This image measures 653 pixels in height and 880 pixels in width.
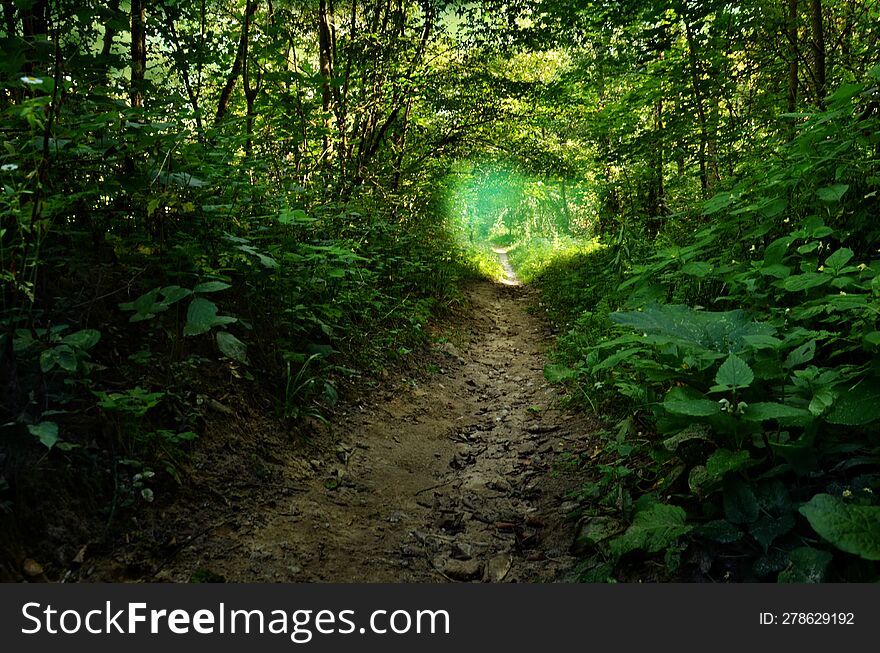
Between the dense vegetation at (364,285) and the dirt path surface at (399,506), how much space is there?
0.28 m

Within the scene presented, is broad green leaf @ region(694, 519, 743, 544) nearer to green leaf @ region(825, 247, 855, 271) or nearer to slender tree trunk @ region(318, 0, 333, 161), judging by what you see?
green leaf @ region(825, 247, 855, 271)

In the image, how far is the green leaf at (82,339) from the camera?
2.39 metres

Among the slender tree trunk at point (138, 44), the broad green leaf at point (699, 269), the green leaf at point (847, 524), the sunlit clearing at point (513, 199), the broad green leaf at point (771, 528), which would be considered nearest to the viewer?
the green leaf at point (847, 524)

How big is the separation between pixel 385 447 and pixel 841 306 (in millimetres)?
3116

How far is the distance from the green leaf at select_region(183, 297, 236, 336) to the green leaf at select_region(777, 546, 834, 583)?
2593 millimetres

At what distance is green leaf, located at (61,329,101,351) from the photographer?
2.39 m

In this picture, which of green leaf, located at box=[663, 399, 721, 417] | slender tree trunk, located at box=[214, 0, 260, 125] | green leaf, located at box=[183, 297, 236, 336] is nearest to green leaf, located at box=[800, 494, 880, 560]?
green leaf, located at box=[663, 399, 721, 417]

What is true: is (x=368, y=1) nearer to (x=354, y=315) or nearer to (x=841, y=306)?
(x=354, y=315)

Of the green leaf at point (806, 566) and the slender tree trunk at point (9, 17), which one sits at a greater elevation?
the slender tree trunk at point (9, 17)

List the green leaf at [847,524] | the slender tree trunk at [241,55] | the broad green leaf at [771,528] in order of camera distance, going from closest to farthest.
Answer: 1. the green leaf at [847,524]
2. the broad green leaf at [771,528]
3. the slender tree trunk at [241,55]

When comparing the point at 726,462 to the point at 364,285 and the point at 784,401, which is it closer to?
the point at 784,401

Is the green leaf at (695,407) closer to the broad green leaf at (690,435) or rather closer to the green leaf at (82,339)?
the broad green leaf at (690,435)

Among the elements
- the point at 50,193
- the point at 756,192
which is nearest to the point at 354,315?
the point at 50,193

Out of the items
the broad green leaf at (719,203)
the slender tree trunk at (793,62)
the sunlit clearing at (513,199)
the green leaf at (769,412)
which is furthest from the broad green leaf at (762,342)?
the sunlit clearing at (513,199)
